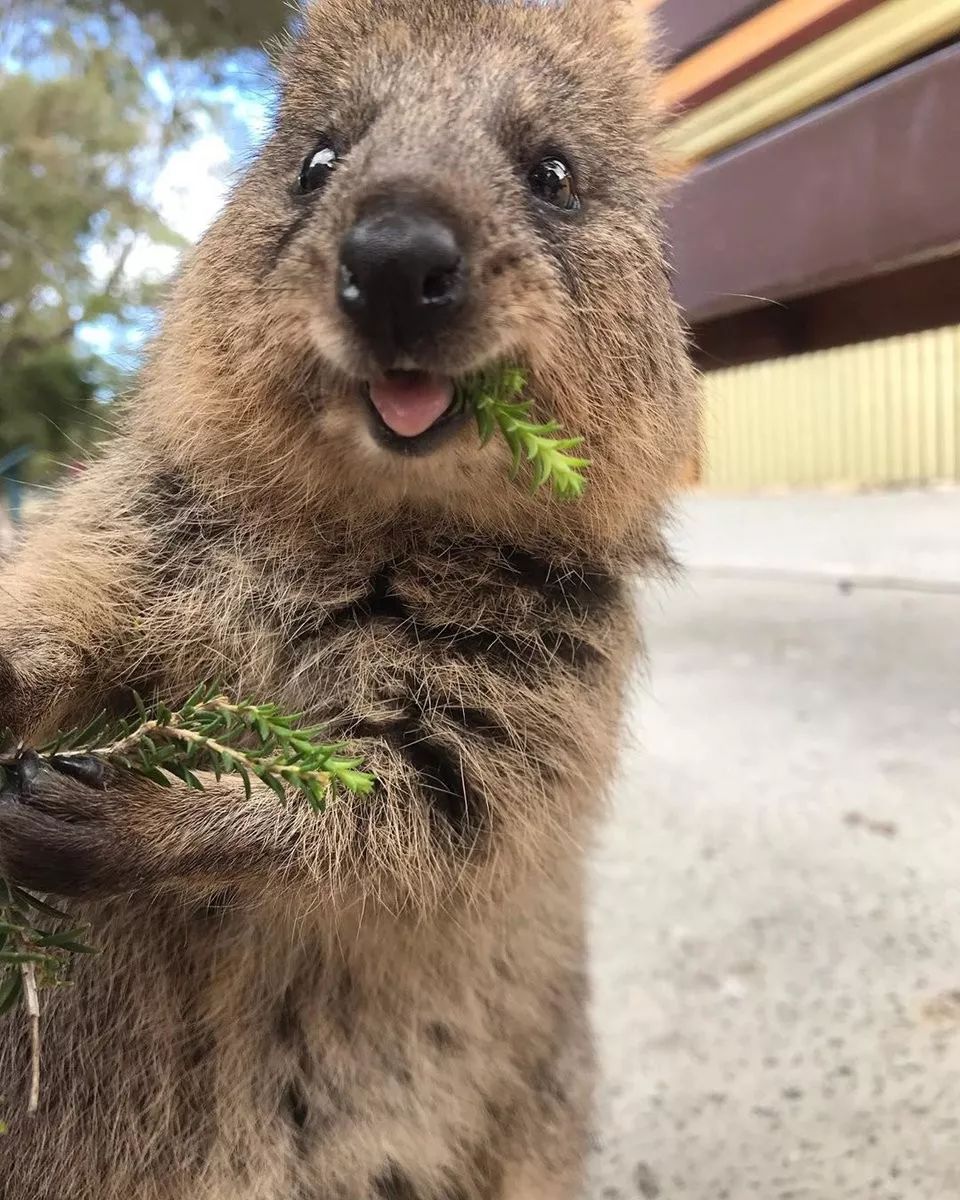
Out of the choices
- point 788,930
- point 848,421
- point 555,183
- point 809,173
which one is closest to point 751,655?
point 788,930

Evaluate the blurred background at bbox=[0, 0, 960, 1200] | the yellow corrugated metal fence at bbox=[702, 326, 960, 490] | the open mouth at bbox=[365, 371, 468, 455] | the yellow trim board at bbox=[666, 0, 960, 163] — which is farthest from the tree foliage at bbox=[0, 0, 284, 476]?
the yellow corrugated metal fence at bbox=[702, 326, 960, 490]

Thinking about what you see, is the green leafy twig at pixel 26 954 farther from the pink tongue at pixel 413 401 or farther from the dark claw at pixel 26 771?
the pink tongue at pixel 413 401

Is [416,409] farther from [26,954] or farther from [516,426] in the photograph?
[26,954]

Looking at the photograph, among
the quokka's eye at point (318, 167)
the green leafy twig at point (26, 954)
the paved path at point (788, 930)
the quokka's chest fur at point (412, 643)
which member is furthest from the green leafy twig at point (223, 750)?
the paved path at point (788, 930)

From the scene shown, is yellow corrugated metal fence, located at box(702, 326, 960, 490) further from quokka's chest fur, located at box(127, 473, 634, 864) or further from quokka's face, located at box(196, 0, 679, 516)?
quokka's chest fur, located at box(127, 473, 634, 864)

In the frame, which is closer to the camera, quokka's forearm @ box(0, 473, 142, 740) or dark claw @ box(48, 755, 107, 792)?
dark claw @ box(48, 755, 107, 792)

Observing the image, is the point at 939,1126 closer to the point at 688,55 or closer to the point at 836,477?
the point at 688,55
